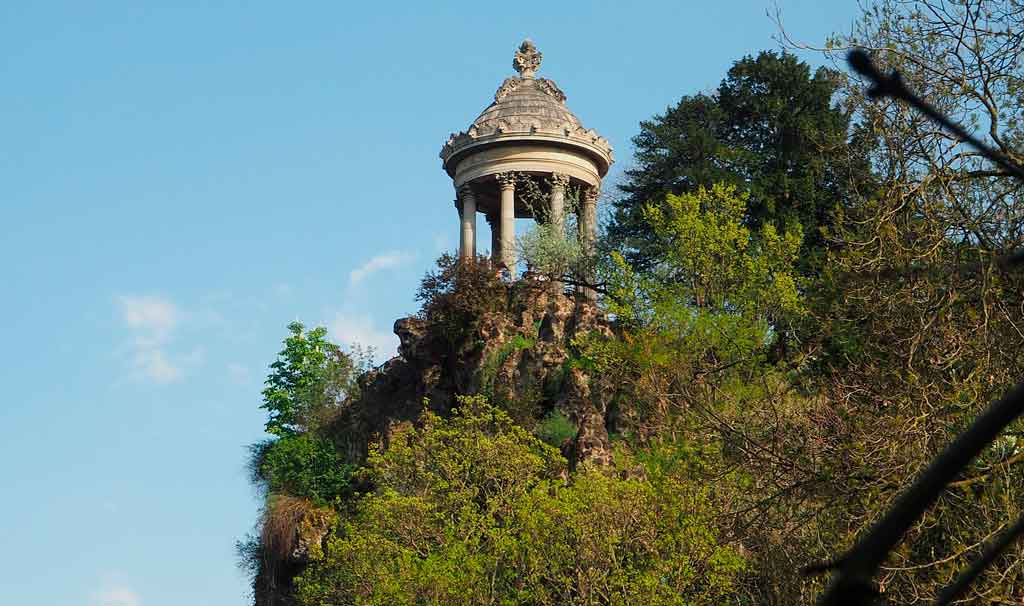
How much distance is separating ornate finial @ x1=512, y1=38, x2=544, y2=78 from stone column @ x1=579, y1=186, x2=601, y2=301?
5.28m

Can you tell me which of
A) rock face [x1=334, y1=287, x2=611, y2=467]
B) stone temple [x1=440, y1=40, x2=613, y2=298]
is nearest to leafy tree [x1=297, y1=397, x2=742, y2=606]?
rock face [x1=334, y1=287, x2=611, y2=467]

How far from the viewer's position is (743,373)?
31.2 metres

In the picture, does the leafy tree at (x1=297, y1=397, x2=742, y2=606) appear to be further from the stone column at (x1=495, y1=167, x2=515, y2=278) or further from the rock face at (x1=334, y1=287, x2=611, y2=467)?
the stone column at (x1=495, y1=167, x2=515, y2=278)

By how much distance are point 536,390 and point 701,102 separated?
44.4ft

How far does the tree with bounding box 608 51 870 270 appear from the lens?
39906mm

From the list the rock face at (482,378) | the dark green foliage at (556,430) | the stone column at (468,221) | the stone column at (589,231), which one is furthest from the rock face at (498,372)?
the stone column at (468,221)

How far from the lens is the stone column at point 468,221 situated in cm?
4438

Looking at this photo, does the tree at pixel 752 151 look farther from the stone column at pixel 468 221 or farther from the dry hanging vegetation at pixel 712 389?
the stone column at pixel 468 221

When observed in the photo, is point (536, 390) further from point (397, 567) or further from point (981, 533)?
point (981, 533)

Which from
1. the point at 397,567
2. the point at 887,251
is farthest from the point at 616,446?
the point at 887,251

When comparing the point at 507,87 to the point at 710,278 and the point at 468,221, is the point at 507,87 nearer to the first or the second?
the point at 468,221

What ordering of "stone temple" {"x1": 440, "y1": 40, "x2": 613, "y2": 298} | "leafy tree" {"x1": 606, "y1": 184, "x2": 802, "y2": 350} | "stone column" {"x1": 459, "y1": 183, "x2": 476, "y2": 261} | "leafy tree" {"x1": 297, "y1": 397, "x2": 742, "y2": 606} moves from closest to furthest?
"leafy tree" {"x1": 297, "y1": 397, "x2": 742, "y2": 606} < "leafy tree" {"x1": 606, "y1": 184, "x2": 802, "y2": 350} < "stone temple" {"x1": 440, "y1": 40, "x2": 613, "y2": 298} < "stone column" {"x1": 459, "y1": 183, "x2": 476, "y2": 261}

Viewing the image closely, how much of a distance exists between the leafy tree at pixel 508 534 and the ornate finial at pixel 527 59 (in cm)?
1991

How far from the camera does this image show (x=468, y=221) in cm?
4462
